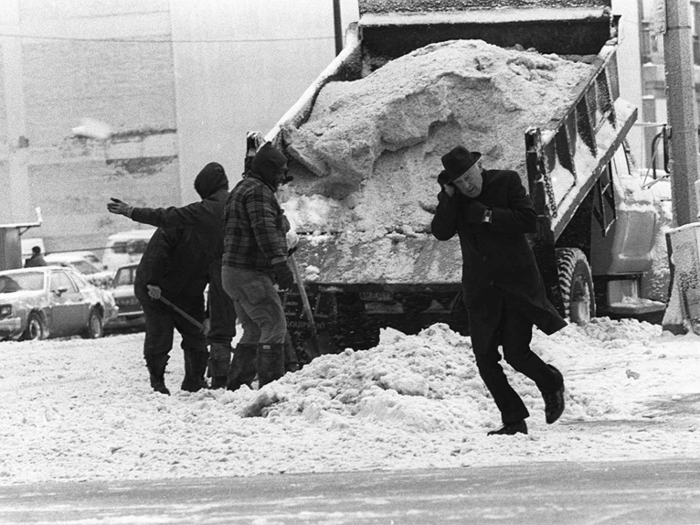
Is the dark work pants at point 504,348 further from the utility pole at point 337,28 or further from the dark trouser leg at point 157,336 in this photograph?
the utility pole at point 337,28

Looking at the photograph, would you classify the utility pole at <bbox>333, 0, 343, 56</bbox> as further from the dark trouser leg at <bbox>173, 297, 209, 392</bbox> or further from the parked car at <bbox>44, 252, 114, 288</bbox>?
the dark trouser leg at <bbox>173, 297, 209, 392</bbox>

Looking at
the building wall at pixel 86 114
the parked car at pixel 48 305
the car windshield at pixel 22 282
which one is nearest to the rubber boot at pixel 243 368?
the parked car at pixel 48 305

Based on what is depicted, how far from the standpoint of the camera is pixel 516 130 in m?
10.6

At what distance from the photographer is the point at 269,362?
880 cm

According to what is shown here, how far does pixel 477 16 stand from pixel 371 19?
0.90m

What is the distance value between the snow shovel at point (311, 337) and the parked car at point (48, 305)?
10008mm

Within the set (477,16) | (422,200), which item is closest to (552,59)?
(477,16)

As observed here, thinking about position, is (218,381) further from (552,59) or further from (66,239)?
(66,239)

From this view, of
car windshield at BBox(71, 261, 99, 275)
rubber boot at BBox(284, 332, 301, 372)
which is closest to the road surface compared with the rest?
rubber boot at BBox(284, 332, 301, 372)

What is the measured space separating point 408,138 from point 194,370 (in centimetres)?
237

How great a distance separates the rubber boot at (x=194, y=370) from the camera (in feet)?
32.5

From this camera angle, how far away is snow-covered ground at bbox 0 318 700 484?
271 inches

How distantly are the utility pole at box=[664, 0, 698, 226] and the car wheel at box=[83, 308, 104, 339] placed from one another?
11503 millimetres

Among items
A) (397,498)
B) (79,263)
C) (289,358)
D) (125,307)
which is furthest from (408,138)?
(79,263)
